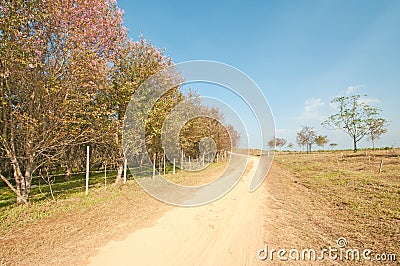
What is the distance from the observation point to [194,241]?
15.1 feet

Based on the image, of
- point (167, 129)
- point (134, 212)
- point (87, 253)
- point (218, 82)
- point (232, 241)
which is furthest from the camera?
point (167, 129)

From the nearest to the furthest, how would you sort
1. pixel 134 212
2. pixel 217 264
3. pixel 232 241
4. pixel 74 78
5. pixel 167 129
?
pixel 217 264, pixel 232 241, pixel 134 212, pixel 74 78, pixel 167 129

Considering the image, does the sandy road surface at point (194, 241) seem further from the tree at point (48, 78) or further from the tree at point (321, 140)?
the tree at point (321, 140)

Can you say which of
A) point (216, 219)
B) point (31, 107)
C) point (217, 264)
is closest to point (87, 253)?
point (217, 264)

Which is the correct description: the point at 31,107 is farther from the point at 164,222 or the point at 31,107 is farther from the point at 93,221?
the point at 164,222

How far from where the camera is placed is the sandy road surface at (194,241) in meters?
3.84

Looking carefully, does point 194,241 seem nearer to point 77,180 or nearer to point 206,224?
point 206,224

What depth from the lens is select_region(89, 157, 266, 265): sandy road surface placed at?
12.6 ft

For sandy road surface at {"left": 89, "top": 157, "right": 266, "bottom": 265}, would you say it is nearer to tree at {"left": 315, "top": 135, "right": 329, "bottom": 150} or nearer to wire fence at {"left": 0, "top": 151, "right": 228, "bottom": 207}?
wire fence at {"left": 0, "top": 151, "right": 228, "bottom": 207}

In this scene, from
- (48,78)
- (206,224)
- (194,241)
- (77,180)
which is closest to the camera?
(194,241)

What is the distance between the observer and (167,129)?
1455cm

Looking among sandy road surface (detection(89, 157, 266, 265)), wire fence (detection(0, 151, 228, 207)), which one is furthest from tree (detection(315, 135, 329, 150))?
sandy road surface (detection(89, 157, 266, 265))

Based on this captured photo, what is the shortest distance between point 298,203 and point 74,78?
10312 mm

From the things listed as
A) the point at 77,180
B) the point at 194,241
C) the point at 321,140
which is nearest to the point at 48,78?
the point at 194,241
